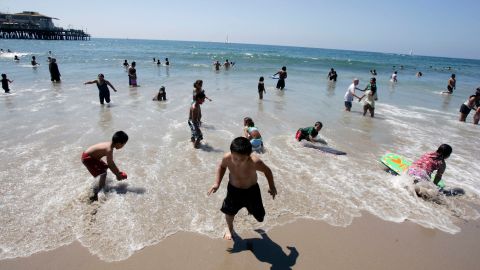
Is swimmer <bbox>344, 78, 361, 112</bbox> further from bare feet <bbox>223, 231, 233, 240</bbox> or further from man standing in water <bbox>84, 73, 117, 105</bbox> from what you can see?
bare feet <bbox>223, 231, 233, 240</bbox>

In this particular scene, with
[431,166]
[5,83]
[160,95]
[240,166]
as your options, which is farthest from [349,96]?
[5,83]

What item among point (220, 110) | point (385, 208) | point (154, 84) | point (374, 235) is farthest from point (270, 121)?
point (154, 84)

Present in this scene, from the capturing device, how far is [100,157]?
512 cm

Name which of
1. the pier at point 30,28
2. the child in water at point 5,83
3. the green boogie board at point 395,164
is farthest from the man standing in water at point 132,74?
the pier at point 30,28

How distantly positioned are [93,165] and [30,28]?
286ft

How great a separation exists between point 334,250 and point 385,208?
5.65ft

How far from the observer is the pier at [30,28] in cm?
7103

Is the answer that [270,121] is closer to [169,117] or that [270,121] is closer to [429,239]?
[169,117]

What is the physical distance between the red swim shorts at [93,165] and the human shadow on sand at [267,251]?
267 centimetres

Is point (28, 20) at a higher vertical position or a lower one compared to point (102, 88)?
higher

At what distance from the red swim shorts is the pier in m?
84.2

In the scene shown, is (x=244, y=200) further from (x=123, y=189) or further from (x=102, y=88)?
(x=102, y=88)

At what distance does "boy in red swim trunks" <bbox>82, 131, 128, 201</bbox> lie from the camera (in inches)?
193

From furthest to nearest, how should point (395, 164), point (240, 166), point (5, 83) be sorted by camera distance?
point (5, 83)
point (395, 164)
point (240, 166)
